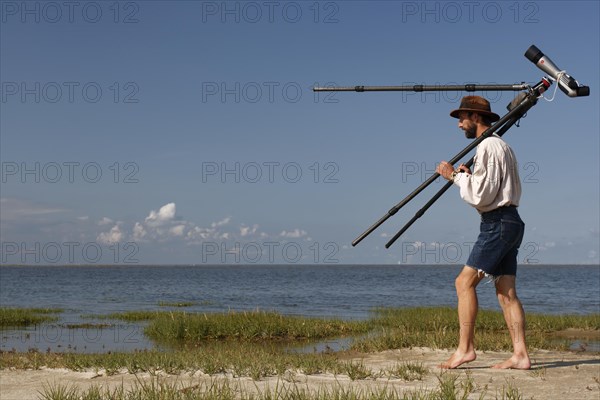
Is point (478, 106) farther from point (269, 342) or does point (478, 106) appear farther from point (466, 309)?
point (269, 342)

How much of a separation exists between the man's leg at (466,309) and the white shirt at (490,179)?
698mm

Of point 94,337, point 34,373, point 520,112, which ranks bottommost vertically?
point 94,337

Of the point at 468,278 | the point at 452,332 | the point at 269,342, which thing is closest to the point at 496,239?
the point at 468,278

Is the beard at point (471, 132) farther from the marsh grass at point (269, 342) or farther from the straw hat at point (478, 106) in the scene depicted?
the marsh grass at point (269, 342)

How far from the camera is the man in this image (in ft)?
21.7

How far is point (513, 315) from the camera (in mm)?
6945

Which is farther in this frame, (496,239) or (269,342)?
(269,342)

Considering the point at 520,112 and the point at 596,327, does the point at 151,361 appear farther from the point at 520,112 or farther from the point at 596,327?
the point at 596,327

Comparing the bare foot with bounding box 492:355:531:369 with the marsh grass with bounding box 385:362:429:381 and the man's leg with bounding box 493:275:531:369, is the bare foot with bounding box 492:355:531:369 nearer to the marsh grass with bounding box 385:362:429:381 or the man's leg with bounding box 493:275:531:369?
the man's leg with bounding box 493:275:531:369

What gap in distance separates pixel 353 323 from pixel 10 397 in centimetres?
1387

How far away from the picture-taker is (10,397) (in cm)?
626

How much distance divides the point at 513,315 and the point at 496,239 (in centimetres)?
88

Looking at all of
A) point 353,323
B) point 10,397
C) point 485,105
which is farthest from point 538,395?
point 353,323

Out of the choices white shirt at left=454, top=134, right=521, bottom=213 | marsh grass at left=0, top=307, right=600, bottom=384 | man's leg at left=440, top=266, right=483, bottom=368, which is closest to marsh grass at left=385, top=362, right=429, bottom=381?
marsh grass at left=0, top=307, right=600, bottom=384
